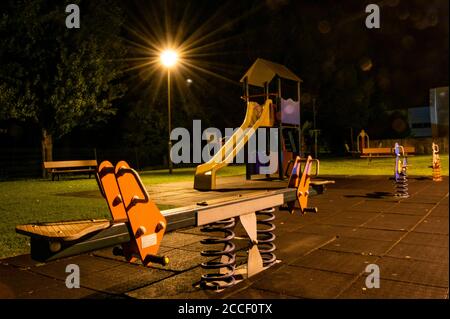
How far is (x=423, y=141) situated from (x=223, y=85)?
26.3 m

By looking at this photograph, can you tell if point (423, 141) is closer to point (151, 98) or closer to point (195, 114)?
point (195, 114)

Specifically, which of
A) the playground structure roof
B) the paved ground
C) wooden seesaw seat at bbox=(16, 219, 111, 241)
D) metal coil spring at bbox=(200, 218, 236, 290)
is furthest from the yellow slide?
wooden seesaw seat at bbox=(16, 219, 111, 241)

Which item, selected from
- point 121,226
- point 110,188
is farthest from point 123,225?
point 110,188

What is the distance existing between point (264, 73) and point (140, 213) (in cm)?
1623

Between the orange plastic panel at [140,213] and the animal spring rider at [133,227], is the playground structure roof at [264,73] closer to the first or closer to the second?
the animal spring rider at [133,227]

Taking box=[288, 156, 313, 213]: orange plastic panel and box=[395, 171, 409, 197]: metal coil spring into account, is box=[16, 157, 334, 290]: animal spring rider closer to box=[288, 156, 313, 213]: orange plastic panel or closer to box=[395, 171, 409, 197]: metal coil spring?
box=[288, 156, 313, 213]: orange plastic panel

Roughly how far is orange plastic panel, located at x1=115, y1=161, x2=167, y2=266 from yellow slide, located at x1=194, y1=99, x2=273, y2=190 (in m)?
10.5

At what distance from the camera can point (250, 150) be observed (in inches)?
665

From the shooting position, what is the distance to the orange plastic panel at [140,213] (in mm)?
3455

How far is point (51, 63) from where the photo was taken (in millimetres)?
22047

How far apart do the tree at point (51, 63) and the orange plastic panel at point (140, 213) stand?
738 inches

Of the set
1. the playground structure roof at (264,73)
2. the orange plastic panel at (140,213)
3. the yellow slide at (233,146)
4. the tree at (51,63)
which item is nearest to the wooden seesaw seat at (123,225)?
the orange plastic panel at (140,213)

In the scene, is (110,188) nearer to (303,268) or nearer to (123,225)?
(123,225)
